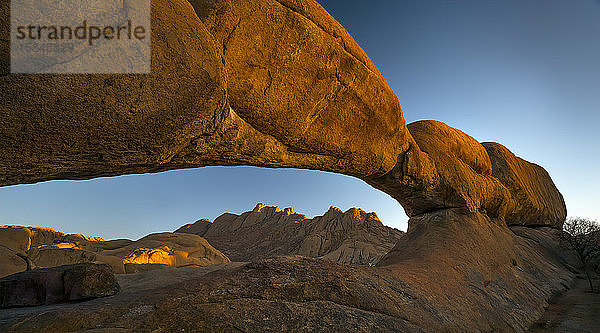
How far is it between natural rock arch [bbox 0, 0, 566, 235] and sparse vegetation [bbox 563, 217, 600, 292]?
12282 mm

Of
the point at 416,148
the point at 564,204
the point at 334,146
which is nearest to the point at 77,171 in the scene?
the point at 334,146

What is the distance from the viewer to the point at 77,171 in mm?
5164

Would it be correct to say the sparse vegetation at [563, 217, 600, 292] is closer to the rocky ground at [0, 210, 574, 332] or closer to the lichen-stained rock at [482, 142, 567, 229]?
the lichen-stained rock at [482, 142, 567, 229]

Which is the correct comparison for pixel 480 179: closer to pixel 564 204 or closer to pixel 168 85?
pixel 168 85

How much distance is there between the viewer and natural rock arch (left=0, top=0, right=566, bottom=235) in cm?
400

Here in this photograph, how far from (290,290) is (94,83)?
479cm

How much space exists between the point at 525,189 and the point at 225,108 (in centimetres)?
2171

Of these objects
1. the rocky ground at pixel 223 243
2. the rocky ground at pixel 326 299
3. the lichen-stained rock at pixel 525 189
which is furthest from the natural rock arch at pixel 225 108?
the rocky ground at pixel 223 243

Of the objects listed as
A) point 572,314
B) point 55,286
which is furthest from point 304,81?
point 572,314

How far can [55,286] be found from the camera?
6953 mm

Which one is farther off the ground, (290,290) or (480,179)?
(480,179)
